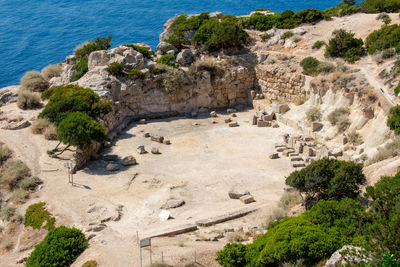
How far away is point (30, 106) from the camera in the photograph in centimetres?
3275

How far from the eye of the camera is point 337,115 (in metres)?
29.1

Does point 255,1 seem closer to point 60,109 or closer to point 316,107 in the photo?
point 316,107

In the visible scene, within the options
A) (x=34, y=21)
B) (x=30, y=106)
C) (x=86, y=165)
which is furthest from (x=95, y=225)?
(x=34, y=21)

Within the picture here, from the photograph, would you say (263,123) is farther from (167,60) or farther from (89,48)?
(89,48)

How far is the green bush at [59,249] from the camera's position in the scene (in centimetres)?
1553

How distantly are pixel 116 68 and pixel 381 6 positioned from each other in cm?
2548

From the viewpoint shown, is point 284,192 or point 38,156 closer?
point 284,192

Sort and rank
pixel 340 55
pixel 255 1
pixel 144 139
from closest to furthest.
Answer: pixel 144 139 → pixel 340 55 → pixel 255 1

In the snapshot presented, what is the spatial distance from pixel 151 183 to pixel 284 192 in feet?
25.0

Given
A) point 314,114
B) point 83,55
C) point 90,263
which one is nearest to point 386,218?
point 90,263

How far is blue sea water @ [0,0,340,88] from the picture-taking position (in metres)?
61.3

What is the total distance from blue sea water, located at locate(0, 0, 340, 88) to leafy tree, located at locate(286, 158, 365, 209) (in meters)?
46.7

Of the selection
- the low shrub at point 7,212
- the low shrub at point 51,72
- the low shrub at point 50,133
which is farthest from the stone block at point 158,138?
the low shrub at point 51,72

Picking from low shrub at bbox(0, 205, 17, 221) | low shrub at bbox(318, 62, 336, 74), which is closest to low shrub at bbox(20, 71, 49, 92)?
low shrub at bbox(0, 205, 17, 221)
